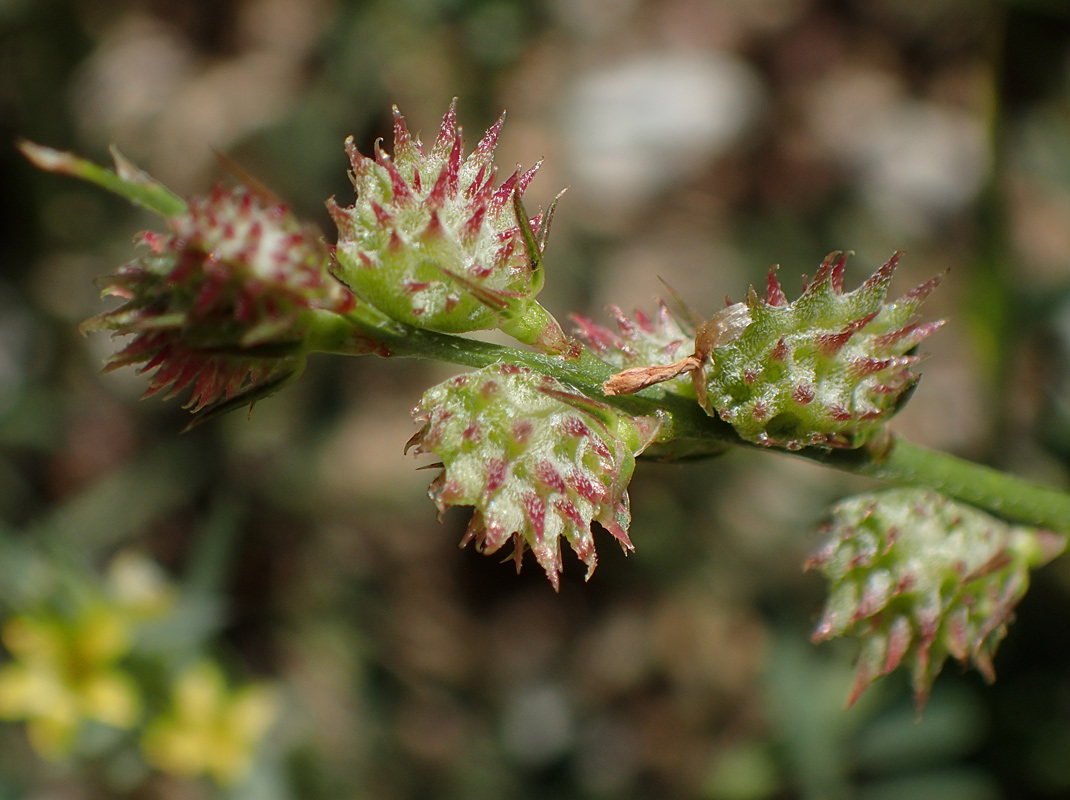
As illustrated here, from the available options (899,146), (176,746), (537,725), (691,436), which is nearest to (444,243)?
(691,436)

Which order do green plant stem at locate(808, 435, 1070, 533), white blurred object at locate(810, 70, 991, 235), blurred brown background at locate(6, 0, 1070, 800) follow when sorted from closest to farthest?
green plant stem at locate(808, 435, 1070, 533) → blurred brown background at locate(6, 0, 1070, 800) → white blurred object at locate(810, 70, 991, 235)

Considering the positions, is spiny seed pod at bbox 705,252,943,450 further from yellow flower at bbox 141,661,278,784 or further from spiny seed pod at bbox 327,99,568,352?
yellow flower at bbox 141,661,278,784

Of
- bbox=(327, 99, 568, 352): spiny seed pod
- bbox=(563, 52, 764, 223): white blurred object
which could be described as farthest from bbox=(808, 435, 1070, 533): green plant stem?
bbox=(563, 52, 764, 223): white blurred object

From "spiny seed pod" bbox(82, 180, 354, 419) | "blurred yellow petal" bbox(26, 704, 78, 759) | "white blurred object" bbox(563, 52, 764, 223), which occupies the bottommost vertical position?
"spiny seed pod" bbox(82, 180, 354, 419)

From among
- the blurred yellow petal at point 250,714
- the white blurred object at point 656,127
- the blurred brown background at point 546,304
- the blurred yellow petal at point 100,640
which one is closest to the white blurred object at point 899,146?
the blurred brown background at point 546,304

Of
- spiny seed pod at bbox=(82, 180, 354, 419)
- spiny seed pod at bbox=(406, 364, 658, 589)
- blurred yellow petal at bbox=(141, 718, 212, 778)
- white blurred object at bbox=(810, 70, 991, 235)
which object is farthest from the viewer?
white blurred object at bbox=(810, 70, 991, 235)

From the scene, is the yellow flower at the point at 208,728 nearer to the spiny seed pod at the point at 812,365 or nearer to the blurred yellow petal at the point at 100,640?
the blurred yellow petal at the point at 100,640

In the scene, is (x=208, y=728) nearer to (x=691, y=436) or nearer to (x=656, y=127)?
(x=691, y=436)
